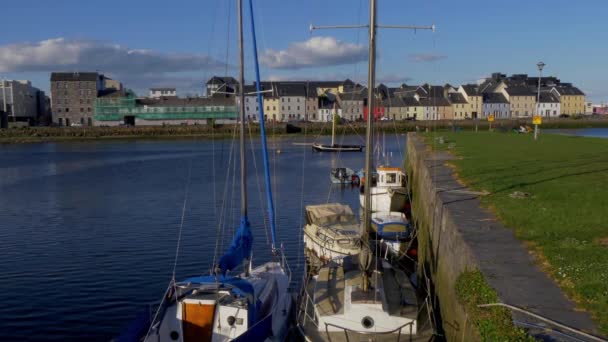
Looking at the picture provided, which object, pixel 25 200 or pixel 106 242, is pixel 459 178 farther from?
pixel 25 200

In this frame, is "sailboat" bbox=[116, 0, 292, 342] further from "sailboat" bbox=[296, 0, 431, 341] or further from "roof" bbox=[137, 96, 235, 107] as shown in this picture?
"roof" bbox=[137, 96, 235, 107]

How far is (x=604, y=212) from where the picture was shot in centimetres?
1816

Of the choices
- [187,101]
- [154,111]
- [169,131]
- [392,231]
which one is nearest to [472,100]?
[187,101]

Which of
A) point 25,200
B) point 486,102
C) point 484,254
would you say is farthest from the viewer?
point 486,102

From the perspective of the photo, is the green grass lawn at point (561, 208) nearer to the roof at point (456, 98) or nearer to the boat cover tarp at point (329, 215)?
the boat cover tarp at point (329, 215)

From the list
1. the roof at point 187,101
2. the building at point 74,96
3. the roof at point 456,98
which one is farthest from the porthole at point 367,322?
the roof at point 456,98

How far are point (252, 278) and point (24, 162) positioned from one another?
74212 millimetres

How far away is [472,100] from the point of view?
166750 millimetres

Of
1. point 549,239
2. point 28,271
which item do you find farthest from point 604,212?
point 28,271

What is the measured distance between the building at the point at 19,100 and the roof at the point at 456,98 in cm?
12045

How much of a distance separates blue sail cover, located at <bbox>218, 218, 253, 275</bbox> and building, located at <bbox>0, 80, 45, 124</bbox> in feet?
503

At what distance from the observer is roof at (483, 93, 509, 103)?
561ft

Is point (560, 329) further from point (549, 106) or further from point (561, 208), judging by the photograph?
point (549, 106)

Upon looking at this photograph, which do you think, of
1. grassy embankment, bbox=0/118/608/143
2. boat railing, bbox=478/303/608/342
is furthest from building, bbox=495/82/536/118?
boat railing, bbox=478/303/608/342
